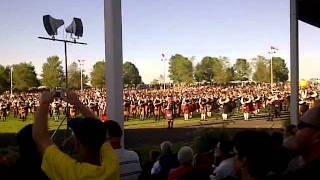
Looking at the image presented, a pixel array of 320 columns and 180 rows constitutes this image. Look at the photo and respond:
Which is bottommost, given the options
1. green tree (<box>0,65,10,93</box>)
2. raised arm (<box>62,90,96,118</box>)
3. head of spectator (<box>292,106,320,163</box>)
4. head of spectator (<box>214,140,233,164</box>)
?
head of spectator (<box>214,140,233,164</box>)

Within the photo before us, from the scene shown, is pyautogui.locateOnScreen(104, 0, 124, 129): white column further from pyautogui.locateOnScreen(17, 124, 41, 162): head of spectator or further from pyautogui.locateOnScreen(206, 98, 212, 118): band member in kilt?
pyautogui.locateOnScreen(206, 98, 212, 118): band member in kilt

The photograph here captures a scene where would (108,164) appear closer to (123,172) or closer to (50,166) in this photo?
(50,166)

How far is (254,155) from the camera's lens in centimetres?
198

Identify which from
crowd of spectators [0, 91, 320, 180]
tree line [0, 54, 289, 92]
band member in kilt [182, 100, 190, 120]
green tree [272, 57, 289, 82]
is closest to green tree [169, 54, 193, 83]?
tree line [0, 54, 289, 92]

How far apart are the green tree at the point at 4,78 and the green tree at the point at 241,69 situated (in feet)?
101

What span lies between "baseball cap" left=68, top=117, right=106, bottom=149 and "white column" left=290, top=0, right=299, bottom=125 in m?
7.98

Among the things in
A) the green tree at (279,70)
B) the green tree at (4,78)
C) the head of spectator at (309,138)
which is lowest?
the head of spectator at (309,138)

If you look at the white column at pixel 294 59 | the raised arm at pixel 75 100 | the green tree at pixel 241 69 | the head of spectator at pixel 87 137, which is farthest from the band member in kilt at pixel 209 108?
the green tree at pixel 241 69

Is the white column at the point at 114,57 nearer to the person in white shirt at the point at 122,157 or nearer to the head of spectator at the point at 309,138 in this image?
the person in white shirt at the point at 122,157

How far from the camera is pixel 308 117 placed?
2029 millimetres

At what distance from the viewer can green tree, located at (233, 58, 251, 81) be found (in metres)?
64.1

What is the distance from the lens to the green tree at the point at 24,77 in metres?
41.6

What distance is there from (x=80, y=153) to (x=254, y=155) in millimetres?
838

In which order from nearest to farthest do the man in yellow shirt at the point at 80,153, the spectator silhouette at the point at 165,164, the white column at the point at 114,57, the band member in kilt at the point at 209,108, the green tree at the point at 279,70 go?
the man in yellow shirt at the point at 80,153, the spectator silhouette at the point at 165,164, the white column at the point at 114,57, the band member in kilt at the point at 209,108, the green tree at the point at 279,70
